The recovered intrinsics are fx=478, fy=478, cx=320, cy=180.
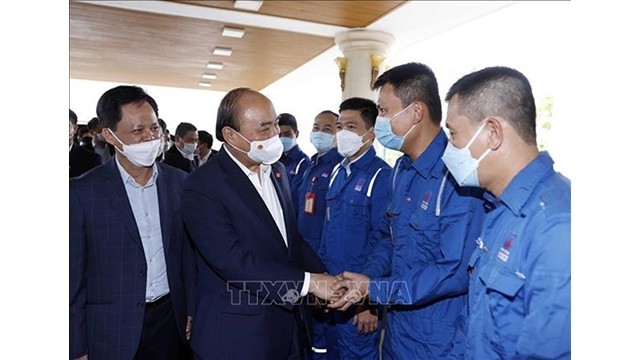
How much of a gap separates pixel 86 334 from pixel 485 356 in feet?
5.31

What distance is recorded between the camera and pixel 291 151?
5.89 meters

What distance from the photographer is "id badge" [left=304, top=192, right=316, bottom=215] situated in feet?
13.2

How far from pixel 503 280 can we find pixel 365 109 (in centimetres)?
246

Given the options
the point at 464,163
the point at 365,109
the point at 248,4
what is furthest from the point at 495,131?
the point at 248,4

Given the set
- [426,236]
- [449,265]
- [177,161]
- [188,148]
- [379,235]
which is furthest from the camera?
[188,148]

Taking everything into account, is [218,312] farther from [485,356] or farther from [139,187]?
[485,356]

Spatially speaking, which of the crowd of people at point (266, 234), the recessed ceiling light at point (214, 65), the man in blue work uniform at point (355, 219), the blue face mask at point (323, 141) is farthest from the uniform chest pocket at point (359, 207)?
the recessed ceiling light at point (214, 65)

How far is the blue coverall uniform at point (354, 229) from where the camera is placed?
2984 mm

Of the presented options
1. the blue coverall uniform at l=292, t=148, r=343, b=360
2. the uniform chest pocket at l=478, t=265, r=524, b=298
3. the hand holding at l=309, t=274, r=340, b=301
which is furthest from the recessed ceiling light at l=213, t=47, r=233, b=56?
the uniform chest pocket at l=478, t=265, r=524, b=298

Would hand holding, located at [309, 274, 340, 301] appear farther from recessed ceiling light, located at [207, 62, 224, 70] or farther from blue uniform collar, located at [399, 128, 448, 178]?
recessed ceiling light, located at [207, 62, 224, 70]

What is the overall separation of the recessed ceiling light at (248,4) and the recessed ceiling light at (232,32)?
98cm

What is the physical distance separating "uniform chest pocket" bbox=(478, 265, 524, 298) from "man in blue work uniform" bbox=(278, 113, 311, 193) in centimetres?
434

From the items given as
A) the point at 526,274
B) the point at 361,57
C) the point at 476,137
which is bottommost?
the point at 526,274

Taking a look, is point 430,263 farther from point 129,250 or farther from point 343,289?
point 129,250
